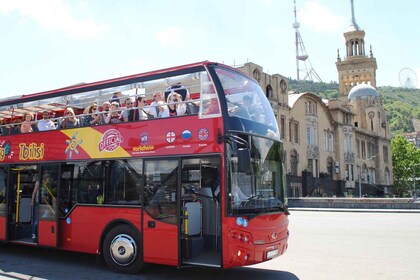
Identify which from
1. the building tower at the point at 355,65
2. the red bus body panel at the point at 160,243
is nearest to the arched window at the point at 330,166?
the building tower at the point at 355,65

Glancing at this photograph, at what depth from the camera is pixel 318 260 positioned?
1003cm

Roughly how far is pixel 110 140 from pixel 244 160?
3.25 meters

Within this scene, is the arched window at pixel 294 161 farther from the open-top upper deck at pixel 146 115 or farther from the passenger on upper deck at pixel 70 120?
the passenger on upper deck at pixel 70 120

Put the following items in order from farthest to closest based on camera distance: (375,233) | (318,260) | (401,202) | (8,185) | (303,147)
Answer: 1. (303,147)
2. (401,202)
3. (375,233)
4. (8,185)
5. (318,260)

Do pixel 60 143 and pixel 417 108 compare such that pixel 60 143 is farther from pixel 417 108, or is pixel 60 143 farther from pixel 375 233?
pixel 417 108

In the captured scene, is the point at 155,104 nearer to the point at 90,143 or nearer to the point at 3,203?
the point at 90,143

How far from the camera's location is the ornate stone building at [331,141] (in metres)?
49.4

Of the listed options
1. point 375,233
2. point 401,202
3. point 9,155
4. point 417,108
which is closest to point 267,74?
point 401,202

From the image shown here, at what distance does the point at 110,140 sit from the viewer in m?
9.24

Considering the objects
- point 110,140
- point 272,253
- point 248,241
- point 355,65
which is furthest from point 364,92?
point 248,241

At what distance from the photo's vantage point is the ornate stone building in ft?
162

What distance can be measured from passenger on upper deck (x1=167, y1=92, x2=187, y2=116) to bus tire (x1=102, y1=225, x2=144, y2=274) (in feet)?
8.09

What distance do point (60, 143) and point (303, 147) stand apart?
4509 cm

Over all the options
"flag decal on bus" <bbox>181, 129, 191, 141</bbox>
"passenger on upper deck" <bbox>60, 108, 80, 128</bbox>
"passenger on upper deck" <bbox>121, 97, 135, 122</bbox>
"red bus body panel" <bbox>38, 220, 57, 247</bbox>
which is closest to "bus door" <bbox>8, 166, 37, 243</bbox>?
"red bus body panel" <bbox>38, 220, 57, 247</bbox>
